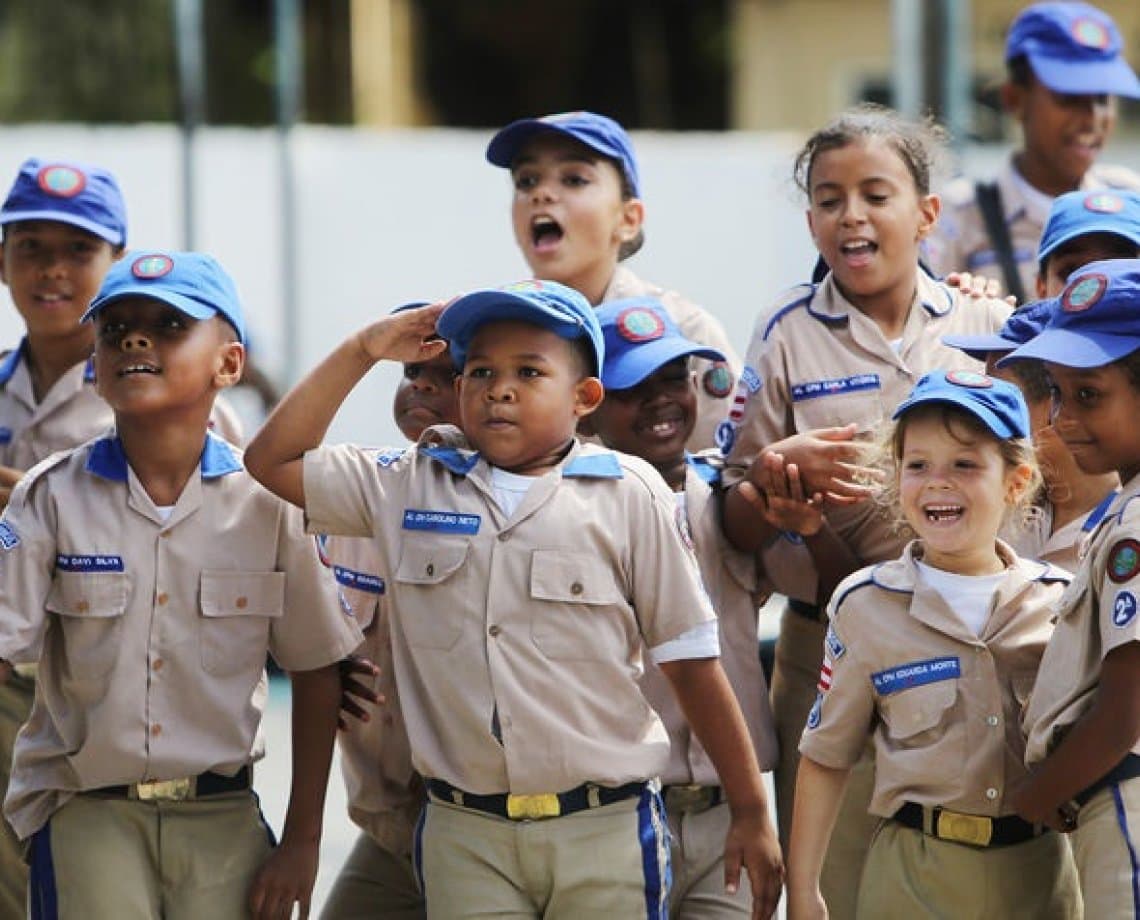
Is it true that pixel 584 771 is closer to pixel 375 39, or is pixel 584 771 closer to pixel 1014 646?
pixel 1014 646

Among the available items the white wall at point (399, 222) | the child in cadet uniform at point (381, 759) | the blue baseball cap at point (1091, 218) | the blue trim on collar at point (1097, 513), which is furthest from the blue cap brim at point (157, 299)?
the white wall at point (399, 222)

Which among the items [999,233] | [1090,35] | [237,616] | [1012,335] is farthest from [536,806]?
[1090,35]

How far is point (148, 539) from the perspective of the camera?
15.4 ft

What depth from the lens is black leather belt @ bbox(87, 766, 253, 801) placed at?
4.66 metres

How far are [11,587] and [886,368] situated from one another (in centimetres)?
191

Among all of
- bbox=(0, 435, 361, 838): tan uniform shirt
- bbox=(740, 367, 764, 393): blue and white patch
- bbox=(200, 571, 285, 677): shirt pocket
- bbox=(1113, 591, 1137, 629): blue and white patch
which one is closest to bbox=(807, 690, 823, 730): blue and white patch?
bbox=(1113, 591, 1137, 629): blue and white patch

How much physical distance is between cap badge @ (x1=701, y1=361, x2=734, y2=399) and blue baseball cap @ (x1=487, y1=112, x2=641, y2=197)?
2.18ft

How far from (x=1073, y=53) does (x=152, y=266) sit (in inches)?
119

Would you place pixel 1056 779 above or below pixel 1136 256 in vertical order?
below

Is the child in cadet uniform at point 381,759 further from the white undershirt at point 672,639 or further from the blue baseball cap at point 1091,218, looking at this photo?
the blue baseball cap at point 1091,218

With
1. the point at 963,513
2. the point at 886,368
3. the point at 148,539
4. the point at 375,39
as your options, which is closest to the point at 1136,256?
the point at 886,368

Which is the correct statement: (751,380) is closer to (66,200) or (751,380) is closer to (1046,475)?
(1046,475)

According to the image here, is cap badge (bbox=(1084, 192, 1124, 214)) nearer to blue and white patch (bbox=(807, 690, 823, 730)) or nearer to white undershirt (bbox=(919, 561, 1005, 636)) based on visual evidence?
white undershirt (bbox=(919, 561, 1005, 636))

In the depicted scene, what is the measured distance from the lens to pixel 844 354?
5223 mm
